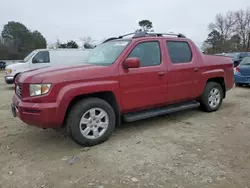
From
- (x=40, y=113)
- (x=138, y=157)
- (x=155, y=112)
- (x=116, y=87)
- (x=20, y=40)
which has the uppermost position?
(x=20, y=40)

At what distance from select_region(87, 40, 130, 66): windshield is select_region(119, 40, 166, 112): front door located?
0.71 ft

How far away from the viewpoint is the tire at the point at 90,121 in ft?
11.9

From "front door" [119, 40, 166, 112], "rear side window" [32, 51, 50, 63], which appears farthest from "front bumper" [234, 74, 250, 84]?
"rear side window" [32, 51, 50, 63]

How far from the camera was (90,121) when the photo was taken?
12.5ft

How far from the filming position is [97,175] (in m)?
2.98

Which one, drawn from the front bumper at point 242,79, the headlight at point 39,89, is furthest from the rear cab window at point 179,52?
the front bumper at point 242,79

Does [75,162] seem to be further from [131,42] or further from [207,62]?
[207,62]

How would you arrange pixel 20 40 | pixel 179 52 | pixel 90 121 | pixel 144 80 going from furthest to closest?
pixel 20 40 < pixel 179 52 < pixel 144 80 < pixel 90 121

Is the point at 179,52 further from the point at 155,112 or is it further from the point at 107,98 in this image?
the point at 107,98

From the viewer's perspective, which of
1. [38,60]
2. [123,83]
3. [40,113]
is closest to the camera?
[40,113]

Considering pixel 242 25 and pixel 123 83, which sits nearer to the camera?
pixel 123 83

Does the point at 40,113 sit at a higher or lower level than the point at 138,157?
higher

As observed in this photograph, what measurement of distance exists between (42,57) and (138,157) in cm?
957

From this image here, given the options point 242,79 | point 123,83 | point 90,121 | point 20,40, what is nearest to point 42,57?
point 123,83
